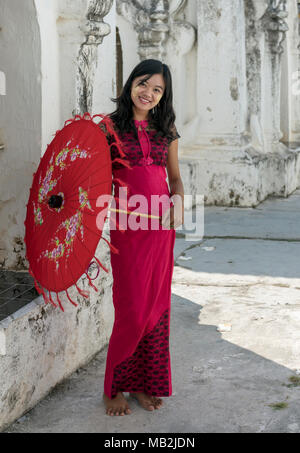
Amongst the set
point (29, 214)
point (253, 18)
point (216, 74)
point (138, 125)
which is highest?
point (253, 18)

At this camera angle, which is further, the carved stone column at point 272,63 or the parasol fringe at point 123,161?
the carved stone column at point 272,63

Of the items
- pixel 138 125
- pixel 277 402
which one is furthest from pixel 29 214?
pixel 277 402

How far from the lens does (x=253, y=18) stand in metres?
8.70

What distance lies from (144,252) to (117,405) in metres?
0.71

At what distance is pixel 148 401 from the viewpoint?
9.87 ft

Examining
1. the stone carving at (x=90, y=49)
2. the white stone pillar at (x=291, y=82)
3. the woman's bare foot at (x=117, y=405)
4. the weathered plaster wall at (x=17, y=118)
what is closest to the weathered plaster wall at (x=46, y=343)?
the woman's bare foot at (x=117, y=405)

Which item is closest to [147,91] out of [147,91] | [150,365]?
[147,91]

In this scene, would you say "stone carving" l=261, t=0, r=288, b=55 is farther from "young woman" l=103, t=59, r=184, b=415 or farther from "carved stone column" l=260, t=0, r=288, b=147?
"young woman" l=103, t=59, r=184, b=415

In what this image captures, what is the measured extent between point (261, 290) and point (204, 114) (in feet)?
13.1

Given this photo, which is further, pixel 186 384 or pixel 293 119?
pixel 293 119

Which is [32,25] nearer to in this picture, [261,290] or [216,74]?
[261,290]

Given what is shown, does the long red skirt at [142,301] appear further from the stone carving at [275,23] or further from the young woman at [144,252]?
the stone carving at [275,23]

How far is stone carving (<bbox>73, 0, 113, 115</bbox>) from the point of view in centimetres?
352

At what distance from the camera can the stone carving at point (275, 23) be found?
903cm
